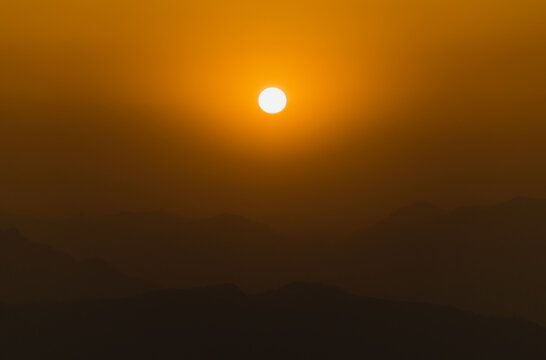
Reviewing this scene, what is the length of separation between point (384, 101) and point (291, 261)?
81 centimetres

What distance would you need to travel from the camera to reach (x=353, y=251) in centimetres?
206

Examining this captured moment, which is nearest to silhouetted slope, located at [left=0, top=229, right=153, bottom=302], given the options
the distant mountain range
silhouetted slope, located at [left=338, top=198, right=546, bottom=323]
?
the distant mountain range

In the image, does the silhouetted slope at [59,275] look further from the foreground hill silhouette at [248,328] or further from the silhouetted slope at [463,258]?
the silhouetted slope at [463,258]

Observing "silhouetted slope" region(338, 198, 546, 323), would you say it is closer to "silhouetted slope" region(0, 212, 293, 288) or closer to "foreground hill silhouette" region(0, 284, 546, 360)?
"foreground hill silhouette" region(0, 284, 546, 360)

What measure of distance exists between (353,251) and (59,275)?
125 cm

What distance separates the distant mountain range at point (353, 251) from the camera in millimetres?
2018

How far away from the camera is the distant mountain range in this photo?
2018 millimetres

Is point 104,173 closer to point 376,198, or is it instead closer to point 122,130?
point 122,130

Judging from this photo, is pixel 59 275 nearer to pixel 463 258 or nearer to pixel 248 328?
pixel 248 328

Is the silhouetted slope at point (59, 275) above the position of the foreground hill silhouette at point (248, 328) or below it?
above

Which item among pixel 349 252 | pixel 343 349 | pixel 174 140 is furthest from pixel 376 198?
pixel 174 140

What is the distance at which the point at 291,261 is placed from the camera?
2.06 metres

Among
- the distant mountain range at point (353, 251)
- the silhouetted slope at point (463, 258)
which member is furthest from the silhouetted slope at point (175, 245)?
the silhouetted slope at point (463, 258)

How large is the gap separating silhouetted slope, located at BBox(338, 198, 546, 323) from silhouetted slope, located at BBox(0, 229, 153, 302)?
0.96 meters
